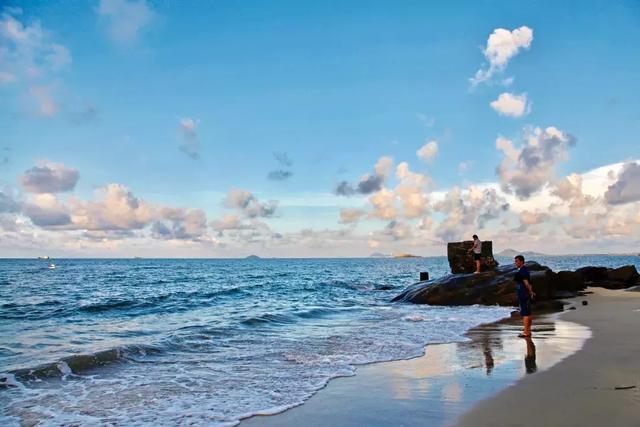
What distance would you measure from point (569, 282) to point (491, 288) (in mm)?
7706

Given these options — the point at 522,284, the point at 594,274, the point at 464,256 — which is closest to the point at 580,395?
the point at 522,284

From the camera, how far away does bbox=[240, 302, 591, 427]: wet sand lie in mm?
7531

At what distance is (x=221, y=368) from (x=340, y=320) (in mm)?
10515

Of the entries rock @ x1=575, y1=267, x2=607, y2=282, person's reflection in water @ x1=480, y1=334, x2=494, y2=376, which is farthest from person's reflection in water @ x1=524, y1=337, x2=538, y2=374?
rock @ x1=575, y1=267, x2=607, y2=282

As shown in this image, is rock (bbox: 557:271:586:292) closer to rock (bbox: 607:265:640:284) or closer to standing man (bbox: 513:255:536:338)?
rock (bbox: 607:265:640:284)

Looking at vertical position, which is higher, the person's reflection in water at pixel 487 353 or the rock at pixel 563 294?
the rock at pixel 563 294

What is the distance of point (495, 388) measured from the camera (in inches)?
344

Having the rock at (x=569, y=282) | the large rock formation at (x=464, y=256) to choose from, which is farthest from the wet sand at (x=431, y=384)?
the rock at (x=569, y=282)

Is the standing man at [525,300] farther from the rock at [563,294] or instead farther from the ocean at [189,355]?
the rock at [563,294]

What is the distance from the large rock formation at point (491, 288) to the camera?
A: 2523cm

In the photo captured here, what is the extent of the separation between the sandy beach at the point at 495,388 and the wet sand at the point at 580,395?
14mm

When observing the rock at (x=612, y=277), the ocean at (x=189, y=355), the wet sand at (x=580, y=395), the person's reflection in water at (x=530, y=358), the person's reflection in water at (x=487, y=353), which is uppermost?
the rock at (x=612, y=277)

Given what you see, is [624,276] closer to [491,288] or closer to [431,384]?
[491,288]

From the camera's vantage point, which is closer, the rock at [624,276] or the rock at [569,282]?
the rock at [569,282]
